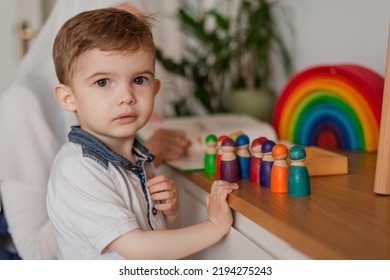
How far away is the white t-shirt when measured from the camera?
0.73 meters

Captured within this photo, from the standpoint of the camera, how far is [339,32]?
1413mm

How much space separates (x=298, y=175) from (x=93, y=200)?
0.91 feet

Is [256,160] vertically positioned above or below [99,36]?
below

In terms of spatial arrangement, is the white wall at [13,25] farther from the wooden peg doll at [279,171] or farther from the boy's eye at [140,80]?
the wooden peg doll at [279,171]

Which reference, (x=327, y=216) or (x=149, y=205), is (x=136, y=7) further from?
(x=327, y=216)

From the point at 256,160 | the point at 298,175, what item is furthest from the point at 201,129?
the point at 298,175

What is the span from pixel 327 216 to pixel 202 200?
1.13ft

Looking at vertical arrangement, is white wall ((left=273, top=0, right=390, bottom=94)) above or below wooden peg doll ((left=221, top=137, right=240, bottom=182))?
above

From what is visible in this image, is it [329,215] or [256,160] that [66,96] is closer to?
[256,160]

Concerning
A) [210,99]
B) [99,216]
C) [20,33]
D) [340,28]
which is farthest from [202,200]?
[20,33]

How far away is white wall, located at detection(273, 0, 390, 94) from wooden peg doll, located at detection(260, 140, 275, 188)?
53 cm

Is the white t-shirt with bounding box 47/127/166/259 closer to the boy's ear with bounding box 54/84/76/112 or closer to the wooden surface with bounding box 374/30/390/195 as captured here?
the boy's ear with bounding box 54/84/76/112

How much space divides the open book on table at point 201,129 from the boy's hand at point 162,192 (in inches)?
6.3

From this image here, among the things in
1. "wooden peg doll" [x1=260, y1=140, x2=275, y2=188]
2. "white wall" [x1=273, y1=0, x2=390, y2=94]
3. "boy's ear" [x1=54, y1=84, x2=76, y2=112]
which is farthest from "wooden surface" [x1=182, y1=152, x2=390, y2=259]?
"white wall" [x1=273, y1=0, x2=390, y2=94]
